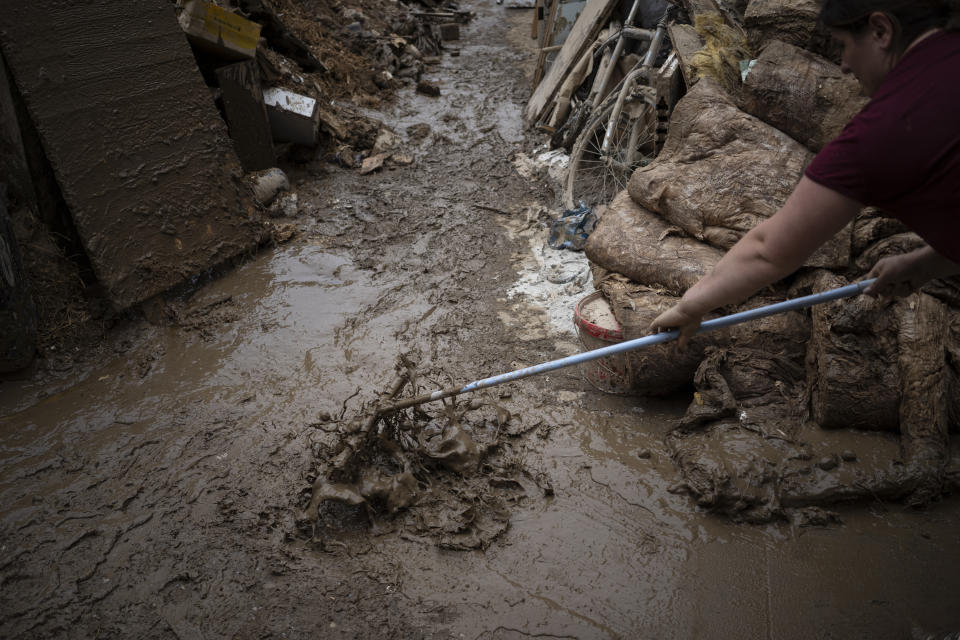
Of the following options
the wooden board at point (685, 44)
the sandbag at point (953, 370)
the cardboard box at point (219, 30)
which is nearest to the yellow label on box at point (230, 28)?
the cardboard box at point (219, 30)

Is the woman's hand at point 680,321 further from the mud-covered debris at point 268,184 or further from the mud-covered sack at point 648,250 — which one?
the mud-covered debris at point 268,184

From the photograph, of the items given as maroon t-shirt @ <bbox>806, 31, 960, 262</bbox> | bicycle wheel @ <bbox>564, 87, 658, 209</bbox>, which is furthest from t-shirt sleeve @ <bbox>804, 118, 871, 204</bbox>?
bicycle wheel @ <bbox>564, 87, 658, 209</bbox>

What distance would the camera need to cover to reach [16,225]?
342cm

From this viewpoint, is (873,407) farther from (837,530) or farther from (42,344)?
(42,344)

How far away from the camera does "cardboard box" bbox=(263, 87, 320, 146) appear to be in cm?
567

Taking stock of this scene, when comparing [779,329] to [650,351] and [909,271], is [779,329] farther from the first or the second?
[909,271]

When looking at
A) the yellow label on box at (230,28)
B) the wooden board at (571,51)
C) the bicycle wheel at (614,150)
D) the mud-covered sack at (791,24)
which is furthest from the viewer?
the wooden board at (571,51)

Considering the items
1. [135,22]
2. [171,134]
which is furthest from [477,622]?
[135,22]

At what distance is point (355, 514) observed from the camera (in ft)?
8.62

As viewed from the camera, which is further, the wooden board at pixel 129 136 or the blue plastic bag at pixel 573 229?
the blue plastic bag at pixel 573 229

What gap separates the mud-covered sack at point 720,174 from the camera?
2.94 m

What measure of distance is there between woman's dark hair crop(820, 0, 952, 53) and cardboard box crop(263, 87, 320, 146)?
524 centimetres

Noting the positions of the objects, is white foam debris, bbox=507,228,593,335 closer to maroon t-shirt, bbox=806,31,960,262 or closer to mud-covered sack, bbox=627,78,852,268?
mud-covered sack, bbox=627,78,852,268

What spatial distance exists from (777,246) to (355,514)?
204cm
